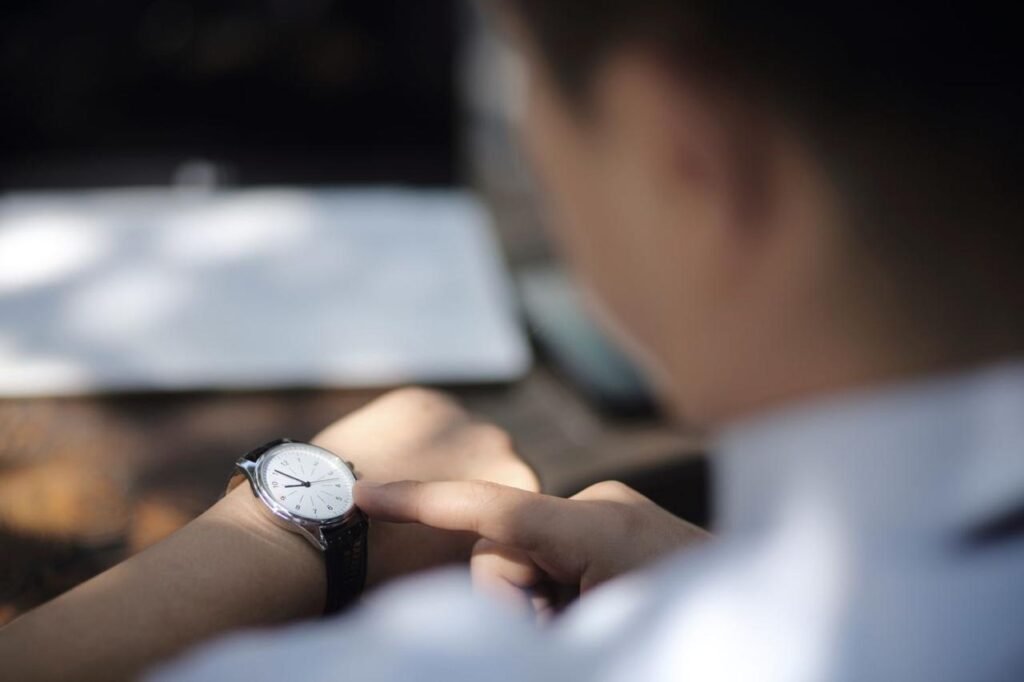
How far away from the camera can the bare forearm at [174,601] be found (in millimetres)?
491

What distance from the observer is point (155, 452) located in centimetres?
90

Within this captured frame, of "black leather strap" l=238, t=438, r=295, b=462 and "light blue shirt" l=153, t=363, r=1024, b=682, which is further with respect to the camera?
"black leather strap" l=238, t=438, r=295, b=462

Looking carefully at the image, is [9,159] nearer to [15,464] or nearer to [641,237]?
[15,464]

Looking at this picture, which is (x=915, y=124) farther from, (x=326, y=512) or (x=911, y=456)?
(x=326, y=512)

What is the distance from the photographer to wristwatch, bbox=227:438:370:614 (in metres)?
0.57

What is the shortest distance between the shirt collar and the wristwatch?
281 mm

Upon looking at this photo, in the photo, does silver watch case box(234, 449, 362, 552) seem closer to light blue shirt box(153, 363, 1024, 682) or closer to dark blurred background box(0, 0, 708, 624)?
light blue shirt box(153, 363, 1024, 682)

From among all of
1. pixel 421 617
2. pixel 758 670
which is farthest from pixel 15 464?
pixel 758 670

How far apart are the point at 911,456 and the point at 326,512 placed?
1.13 ft

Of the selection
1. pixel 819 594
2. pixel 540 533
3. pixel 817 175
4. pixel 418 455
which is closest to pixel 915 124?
pixel 817 175

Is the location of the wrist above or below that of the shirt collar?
below

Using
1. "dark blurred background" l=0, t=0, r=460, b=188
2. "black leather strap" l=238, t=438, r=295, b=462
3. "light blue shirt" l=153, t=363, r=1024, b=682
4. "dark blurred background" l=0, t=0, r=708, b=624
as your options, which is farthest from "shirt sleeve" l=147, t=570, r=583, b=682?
"dark blurred background" l=0, t=0, r=460, b=188

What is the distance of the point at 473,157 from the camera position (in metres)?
1.70

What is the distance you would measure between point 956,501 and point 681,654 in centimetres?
10
